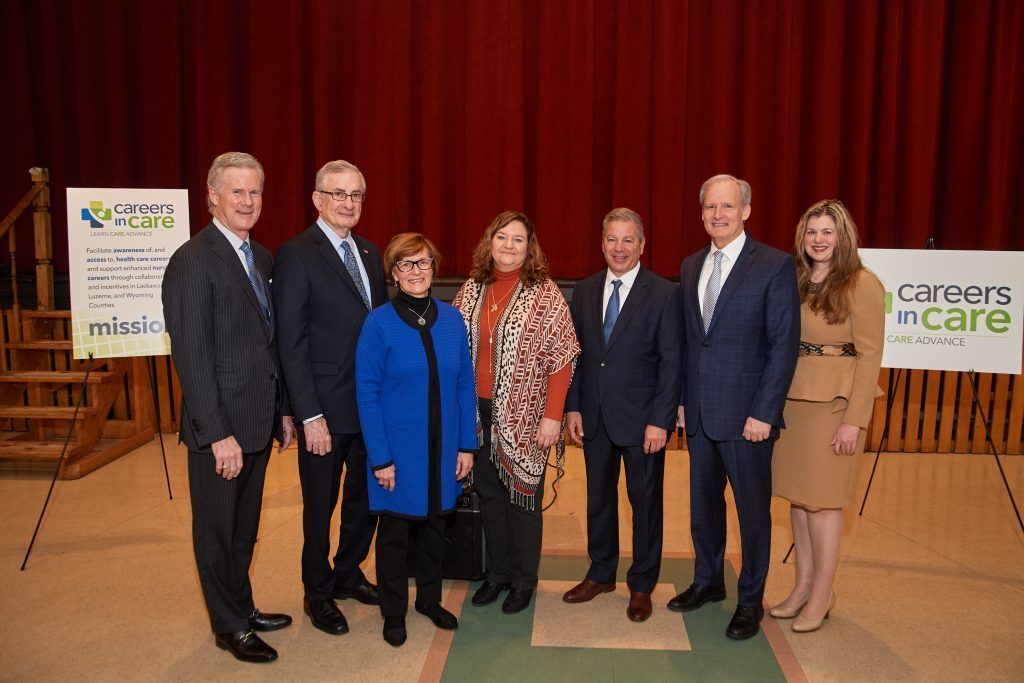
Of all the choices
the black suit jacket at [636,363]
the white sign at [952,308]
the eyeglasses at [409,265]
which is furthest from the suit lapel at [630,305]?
the white sign at [952,308]

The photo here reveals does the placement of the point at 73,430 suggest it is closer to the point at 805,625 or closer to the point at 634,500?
the point at 634,500

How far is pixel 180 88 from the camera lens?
Result: 242 inches

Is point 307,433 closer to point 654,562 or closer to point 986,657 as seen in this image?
point 654,562

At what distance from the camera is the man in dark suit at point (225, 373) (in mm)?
2361

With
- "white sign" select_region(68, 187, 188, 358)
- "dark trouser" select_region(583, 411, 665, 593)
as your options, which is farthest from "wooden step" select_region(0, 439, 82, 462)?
"dark trouser" select_region(583, 411, 665, 593)

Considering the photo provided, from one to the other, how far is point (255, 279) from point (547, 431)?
1134 millimetres

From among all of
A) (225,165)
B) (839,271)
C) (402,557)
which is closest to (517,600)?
(402,557)

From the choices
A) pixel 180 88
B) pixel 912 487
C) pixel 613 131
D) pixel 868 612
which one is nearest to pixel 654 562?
pixel 868 612

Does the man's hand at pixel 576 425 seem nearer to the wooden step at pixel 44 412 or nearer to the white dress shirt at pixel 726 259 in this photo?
the white dress shirt at pixel 726 259

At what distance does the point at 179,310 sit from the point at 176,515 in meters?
2.14

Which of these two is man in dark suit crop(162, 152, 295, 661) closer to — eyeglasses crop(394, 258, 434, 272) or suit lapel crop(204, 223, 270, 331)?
suit lapel crop(204, 223, 270, 331)

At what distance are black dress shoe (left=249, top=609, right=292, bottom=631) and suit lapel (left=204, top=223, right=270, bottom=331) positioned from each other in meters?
1.17

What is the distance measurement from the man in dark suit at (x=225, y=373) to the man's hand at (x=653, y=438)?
1.30m

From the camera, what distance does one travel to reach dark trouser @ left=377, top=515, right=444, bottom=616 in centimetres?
262
